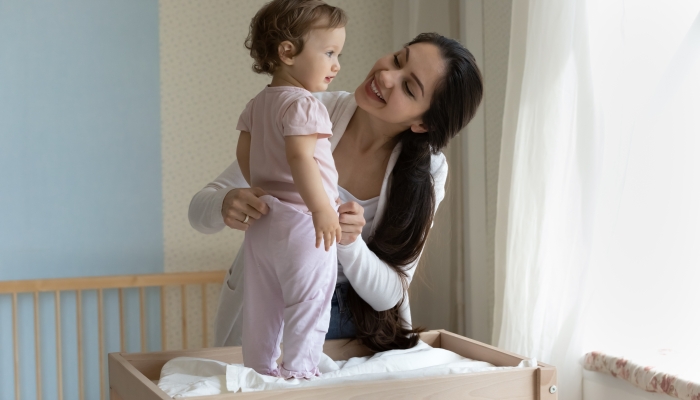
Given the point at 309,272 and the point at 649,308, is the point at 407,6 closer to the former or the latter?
the point at 649,308

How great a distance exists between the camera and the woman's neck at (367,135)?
4.57 feet

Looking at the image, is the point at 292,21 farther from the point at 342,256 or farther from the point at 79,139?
the point at 79,139

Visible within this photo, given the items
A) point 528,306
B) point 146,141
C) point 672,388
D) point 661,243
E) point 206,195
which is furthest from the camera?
point 146,141

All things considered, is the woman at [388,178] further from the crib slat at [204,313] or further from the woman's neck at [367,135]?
the crib slat at [204,313]

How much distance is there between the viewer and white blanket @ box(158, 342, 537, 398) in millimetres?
966

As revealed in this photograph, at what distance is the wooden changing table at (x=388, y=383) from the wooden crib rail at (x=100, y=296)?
56.0 inches

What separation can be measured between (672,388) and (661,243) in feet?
1.10

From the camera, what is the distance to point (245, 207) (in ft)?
3.43

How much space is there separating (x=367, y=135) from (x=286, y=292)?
48cm

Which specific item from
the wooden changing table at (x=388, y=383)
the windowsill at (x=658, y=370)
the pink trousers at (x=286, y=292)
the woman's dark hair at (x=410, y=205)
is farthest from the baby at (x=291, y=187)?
the windowsill at (x=658, y=370)

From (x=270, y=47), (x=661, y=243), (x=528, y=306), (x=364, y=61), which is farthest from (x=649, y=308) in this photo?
(x=364, y=61)

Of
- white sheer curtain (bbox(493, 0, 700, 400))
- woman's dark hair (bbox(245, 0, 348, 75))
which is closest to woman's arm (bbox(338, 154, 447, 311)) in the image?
woman's dark hair (bbox(245, 0, 348, 75))

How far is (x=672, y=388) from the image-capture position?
153 cm

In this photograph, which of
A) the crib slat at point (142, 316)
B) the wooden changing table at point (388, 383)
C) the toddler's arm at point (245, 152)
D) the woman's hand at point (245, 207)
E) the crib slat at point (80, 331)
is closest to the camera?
the wooden changing table at point (388, 383)
